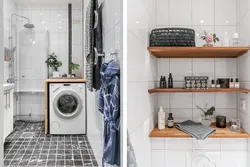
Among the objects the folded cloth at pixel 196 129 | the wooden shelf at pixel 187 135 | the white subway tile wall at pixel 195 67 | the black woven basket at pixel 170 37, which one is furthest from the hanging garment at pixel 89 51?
the white subway tile wall at pixel 195 67

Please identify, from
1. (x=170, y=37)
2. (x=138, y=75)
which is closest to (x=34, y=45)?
(x=138, y=75)

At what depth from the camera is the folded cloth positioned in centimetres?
179

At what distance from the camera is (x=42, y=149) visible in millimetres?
699

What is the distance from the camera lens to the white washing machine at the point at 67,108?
71 cm

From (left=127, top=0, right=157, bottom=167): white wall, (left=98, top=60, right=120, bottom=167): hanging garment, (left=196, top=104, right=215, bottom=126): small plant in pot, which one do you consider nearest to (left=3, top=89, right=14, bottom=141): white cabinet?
(left=98, top=60, right=120, bottom=167): hanging garment

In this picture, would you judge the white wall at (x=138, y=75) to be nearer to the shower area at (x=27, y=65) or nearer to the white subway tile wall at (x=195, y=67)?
the white subway tile wall at (x=195, y=67)

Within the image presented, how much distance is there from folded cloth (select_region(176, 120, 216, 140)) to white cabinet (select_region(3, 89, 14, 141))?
1.48 m

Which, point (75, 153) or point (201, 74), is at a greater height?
point (201, 74)

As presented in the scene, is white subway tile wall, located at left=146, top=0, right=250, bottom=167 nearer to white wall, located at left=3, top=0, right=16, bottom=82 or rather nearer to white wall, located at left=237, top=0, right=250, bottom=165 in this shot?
white wall, located at left=237, top=0, right=250, bottom=165

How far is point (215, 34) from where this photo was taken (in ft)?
6.75

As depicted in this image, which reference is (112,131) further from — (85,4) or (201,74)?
(201,74)

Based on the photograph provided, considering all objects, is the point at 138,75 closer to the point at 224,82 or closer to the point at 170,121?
the point at 170,121

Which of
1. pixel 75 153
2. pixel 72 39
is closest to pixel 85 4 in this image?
pixel 72 39

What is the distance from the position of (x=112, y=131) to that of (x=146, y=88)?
73cm
